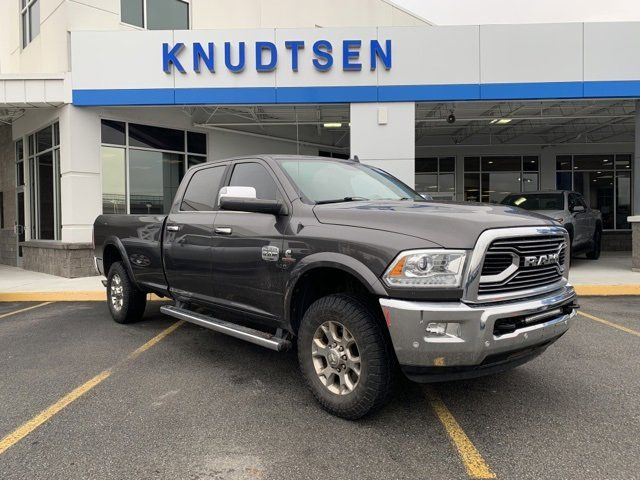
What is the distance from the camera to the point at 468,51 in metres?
10.9

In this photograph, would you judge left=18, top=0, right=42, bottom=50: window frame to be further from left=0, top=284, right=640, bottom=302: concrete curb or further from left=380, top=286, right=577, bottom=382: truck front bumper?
left=380, top=286, right=577, bottom=382: truck front bumper

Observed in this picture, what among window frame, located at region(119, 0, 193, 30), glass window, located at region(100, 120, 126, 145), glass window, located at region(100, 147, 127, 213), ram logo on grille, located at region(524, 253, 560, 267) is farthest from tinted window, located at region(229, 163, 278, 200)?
window frame, located at region(119, 0, 193, 30)

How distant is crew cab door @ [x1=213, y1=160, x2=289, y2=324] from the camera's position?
3959mm

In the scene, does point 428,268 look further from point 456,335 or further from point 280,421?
point 280,421

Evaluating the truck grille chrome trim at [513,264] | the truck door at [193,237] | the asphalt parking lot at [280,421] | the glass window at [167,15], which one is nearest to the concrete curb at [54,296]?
the asphalt parking lot at [280,421]

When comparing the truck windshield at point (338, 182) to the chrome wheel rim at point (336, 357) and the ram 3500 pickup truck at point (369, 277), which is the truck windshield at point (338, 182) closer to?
the ram 3500 pickup truck at point (369, 277)

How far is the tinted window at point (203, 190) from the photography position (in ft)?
16.6

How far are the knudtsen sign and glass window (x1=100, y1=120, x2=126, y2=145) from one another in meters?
2.35

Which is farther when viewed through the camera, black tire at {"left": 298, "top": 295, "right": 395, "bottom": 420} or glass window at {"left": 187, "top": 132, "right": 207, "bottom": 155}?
glass window at {"left": 187, "top": 132, "right": 207, "bottom": 155}

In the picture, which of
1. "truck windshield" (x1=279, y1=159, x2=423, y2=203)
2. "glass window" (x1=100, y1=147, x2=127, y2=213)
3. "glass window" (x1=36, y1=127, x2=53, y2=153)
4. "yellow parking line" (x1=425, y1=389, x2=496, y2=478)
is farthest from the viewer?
"glass window" (x1=36, y1=127, x2=53, y2=153)

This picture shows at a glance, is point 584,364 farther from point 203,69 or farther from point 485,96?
point 203,69

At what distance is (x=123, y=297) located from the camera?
21.1ft

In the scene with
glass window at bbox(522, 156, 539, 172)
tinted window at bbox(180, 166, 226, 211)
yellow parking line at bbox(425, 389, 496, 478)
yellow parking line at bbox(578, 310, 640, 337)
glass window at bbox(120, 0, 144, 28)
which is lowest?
yellow parking line at bbox(425, 389, 496, 478)

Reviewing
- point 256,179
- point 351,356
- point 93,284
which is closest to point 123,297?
point 256,179
